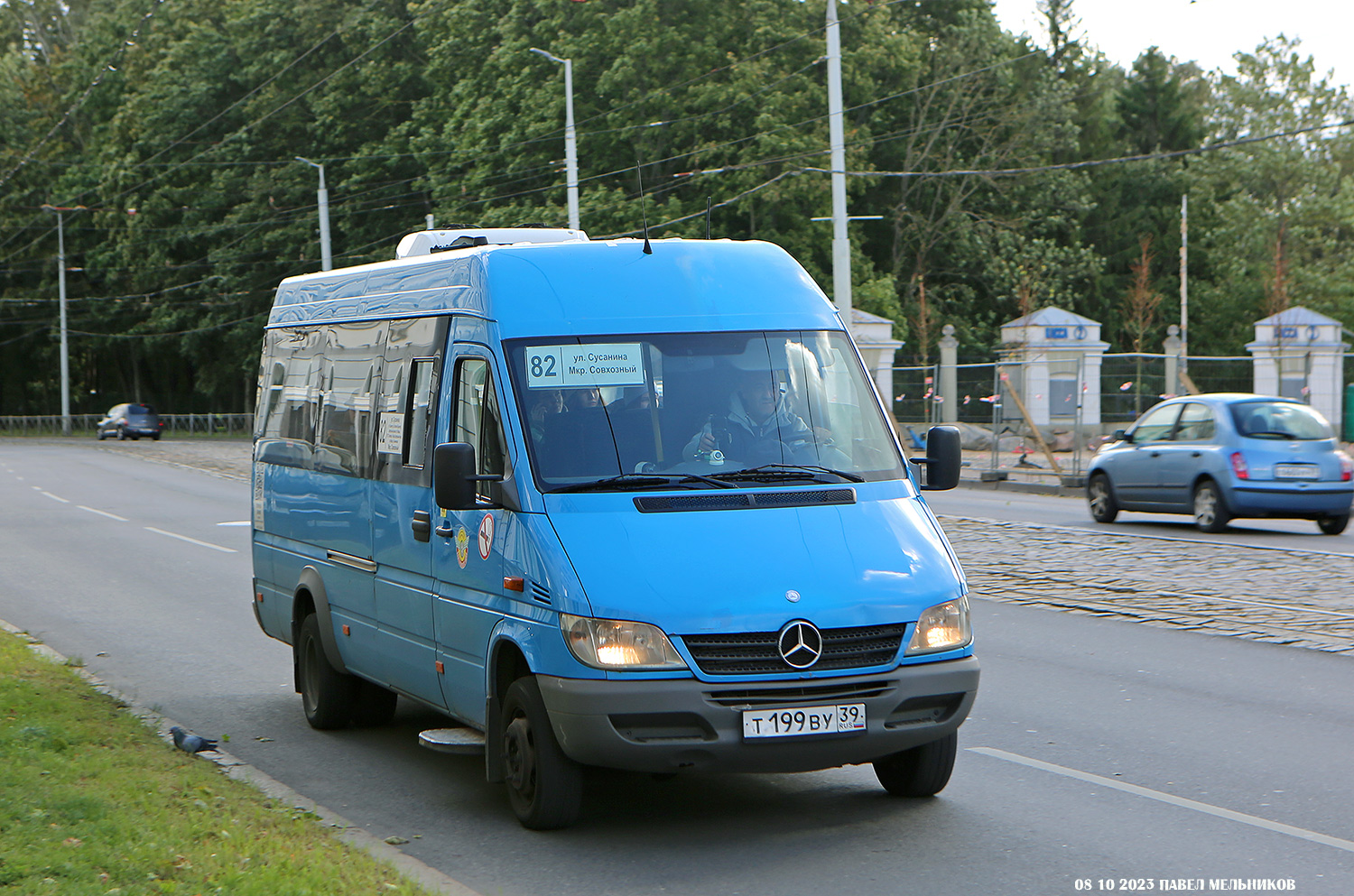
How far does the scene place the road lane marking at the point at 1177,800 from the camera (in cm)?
609

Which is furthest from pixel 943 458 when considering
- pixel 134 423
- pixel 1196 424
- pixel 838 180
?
pixel 134 423

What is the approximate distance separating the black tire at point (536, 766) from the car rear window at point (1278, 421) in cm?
1436

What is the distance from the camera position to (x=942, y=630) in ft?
20.3

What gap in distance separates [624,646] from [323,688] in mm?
3347

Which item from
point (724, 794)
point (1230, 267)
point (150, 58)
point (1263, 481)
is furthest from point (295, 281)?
point (150, 58)

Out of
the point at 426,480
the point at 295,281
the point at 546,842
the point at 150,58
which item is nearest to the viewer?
the point at 546,842

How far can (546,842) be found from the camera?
6.20 meters

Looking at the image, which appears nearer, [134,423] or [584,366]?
[584,366]

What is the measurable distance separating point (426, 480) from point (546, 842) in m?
1.84

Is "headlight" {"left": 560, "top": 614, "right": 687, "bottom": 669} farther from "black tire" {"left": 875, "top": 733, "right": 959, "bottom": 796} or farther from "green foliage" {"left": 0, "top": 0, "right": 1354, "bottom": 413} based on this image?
"green foliage" {"left": 0, "top": 0, "right": 1354, "bottom": 413}

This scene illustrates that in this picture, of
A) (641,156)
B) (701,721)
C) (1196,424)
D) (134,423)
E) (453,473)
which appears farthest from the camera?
(134,423)

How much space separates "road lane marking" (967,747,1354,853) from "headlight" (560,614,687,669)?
90.5 inches

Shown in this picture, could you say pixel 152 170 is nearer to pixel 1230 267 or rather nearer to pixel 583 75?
pixel 583 75

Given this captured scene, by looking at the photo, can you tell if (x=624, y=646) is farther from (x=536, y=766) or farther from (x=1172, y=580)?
(x=1172, y=580)
